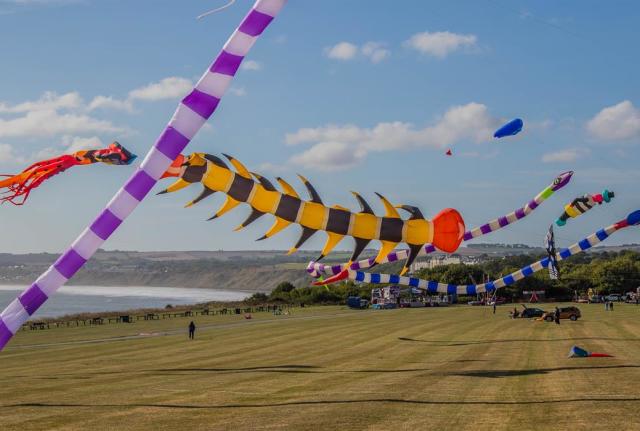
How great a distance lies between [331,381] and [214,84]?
17904 millimetres

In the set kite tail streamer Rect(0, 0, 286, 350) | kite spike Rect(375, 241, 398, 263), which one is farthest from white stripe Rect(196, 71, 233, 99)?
kite spike Rect(375, 241, 398, 263)

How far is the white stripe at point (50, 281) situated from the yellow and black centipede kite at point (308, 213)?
162 inches

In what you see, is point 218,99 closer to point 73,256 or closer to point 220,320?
point 73,256

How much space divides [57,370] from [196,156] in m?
22.2

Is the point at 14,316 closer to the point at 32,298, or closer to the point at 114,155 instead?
the point at 32,298

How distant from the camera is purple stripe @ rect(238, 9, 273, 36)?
1477 centimetres

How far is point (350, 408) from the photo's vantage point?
2289 centimetres

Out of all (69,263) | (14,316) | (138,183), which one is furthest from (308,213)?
(14,316)

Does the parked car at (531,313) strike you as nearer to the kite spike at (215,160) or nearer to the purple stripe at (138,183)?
the kite spike at (215,160)

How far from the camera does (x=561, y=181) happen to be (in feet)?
88.4

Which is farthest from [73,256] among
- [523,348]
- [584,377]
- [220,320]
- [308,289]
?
[308,289]

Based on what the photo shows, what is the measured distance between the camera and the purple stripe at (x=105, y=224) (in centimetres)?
1466

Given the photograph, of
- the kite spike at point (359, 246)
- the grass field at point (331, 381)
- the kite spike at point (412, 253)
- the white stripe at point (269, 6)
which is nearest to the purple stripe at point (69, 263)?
the white stripe at point (269, 6)

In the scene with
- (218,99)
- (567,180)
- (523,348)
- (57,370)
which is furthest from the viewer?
(523,348)
